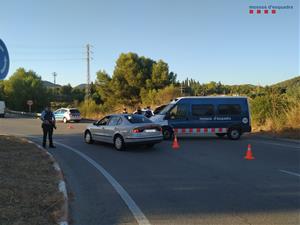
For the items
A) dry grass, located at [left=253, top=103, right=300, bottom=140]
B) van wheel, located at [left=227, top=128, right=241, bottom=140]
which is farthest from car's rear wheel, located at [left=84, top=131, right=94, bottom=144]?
dry grass, located at [left=253, top=103, right=300, bottom=140]

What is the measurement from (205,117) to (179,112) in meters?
1.33

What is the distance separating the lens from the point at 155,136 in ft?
52.4

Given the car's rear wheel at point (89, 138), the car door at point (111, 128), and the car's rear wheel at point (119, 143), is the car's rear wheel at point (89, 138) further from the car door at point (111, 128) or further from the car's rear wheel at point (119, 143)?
the car's rear wheel at point (119, 143)

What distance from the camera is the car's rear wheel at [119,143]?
15.8 metres

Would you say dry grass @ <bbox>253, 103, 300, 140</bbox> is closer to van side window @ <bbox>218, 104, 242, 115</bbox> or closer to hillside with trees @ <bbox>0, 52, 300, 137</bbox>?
hillside with trees @ <bbox>0, 52, 300, 137</bbox>

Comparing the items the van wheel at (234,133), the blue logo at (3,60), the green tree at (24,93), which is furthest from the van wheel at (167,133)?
the green tree at (24,93)

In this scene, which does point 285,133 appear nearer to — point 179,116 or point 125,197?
point 179,116

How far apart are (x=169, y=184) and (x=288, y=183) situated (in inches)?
103

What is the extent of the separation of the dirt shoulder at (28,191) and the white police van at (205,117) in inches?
360

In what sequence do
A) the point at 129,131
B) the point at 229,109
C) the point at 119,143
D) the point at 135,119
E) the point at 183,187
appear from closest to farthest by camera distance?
1. the point at 183,187
2. the point at 129,131
3. the point at 119,143
4. the point at 135,119
5. the point at 229,109

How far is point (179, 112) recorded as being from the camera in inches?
810

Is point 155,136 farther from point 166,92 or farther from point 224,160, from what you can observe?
point 166,92

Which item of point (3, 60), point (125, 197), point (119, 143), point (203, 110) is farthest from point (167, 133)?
point (125, 197)

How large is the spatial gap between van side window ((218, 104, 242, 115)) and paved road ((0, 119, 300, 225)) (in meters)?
5.97
